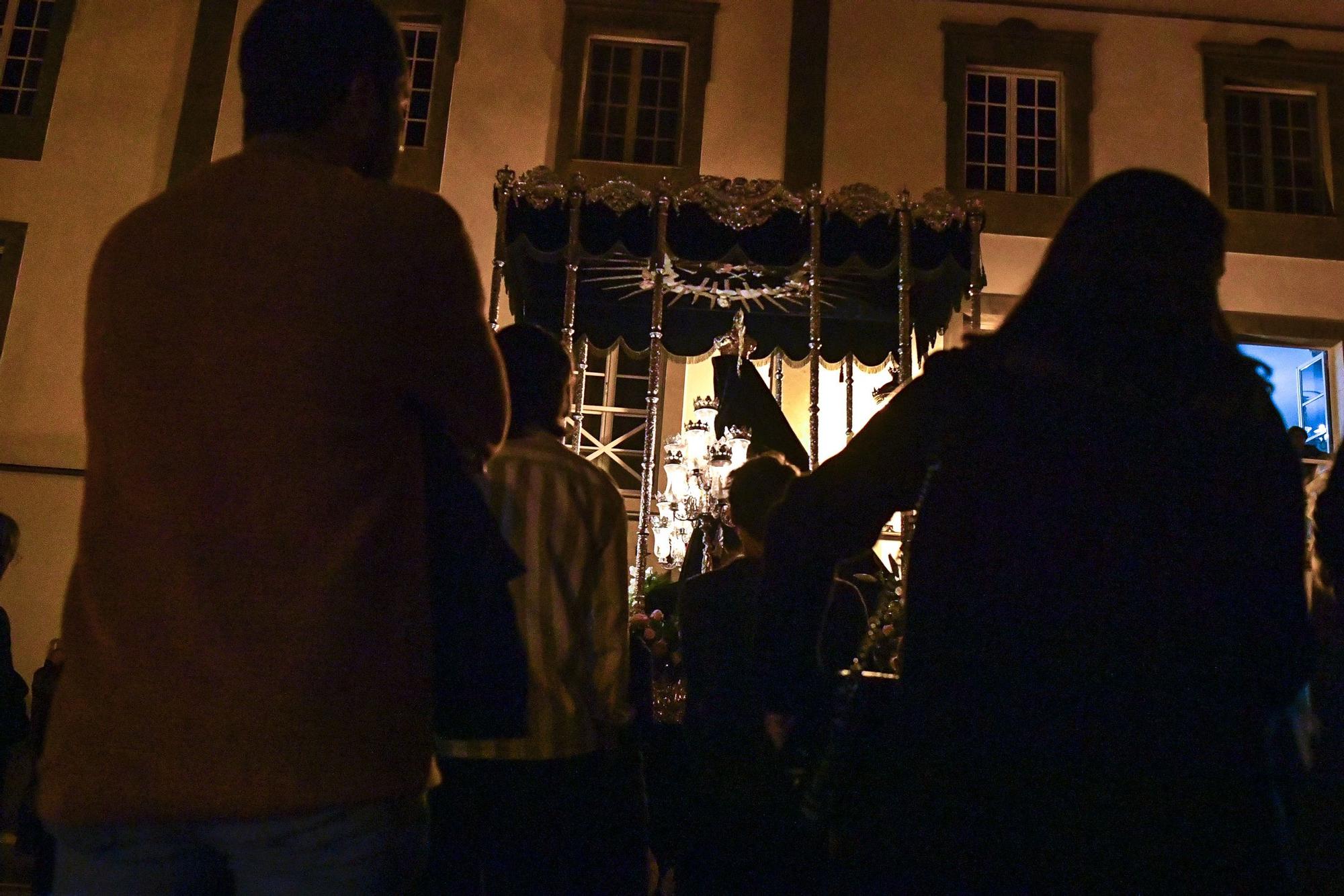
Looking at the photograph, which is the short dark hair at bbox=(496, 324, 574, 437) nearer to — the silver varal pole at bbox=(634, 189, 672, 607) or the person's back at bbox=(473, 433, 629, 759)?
the person's back at bbox=(473, 433, 629, 759)

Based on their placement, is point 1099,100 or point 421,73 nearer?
point 1099,100

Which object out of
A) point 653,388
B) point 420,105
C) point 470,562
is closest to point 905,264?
point 653,388

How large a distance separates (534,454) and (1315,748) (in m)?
1.71

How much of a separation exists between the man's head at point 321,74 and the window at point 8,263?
37.5ft

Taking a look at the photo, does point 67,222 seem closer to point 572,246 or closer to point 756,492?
point 572,246

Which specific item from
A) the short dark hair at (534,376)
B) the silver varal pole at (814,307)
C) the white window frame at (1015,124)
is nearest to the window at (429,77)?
the silver varal pole at (814,307)

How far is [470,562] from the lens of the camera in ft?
4.61

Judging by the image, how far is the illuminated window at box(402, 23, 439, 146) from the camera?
11938mm

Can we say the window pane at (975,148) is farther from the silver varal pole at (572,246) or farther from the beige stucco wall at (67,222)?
the beige stucco wall at (67,222)

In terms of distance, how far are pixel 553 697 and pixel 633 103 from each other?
34.6 ft

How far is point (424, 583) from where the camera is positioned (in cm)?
134

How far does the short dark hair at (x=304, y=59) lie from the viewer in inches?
58.6

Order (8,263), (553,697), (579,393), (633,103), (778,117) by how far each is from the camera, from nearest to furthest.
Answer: (553,697)
(579,393)
(8,263)
(778,117)
(633,103)

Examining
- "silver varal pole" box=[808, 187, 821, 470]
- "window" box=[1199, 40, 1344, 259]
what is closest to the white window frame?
"window" box=[1199, 40, 1344, 259]
